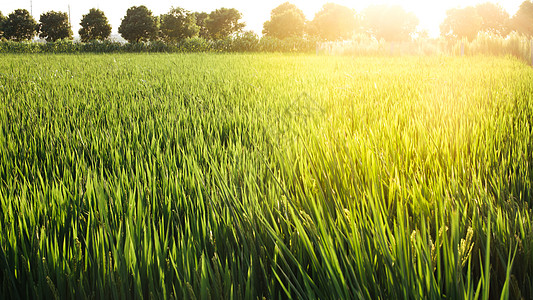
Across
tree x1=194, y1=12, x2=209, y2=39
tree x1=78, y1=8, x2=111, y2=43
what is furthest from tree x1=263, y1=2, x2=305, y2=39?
tree x1=78, y1=8, x2=111, y2=43

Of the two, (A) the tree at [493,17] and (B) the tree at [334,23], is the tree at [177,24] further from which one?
(A) the tree at [493,17]

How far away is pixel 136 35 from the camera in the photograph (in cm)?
3559

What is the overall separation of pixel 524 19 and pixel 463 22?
7248 millimetres

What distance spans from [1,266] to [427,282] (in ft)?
2.62

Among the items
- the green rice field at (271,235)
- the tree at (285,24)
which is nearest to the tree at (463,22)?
the tree at (285,24)

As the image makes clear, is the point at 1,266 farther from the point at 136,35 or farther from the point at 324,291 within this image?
the point at 136,35

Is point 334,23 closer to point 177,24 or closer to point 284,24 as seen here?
point 284,24

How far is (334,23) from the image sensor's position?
1889 inches

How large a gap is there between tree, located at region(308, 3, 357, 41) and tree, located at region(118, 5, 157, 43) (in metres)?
21.6

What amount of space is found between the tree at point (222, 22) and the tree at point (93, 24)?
12.3 m

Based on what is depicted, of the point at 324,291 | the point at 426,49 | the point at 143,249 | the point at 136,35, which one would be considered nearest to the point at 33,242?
the point at 143,249

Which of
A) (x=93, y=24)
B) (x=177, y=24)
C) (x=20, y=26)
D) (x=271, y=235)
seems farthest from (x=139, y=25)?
(x=271, y=235)

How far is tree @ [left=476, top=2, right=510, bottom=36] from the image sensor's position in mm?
48719

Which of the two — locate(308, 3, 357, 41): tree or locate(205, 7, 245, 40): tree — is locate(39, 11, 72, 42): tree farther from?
locate(308, 3, 357, 41): tree
